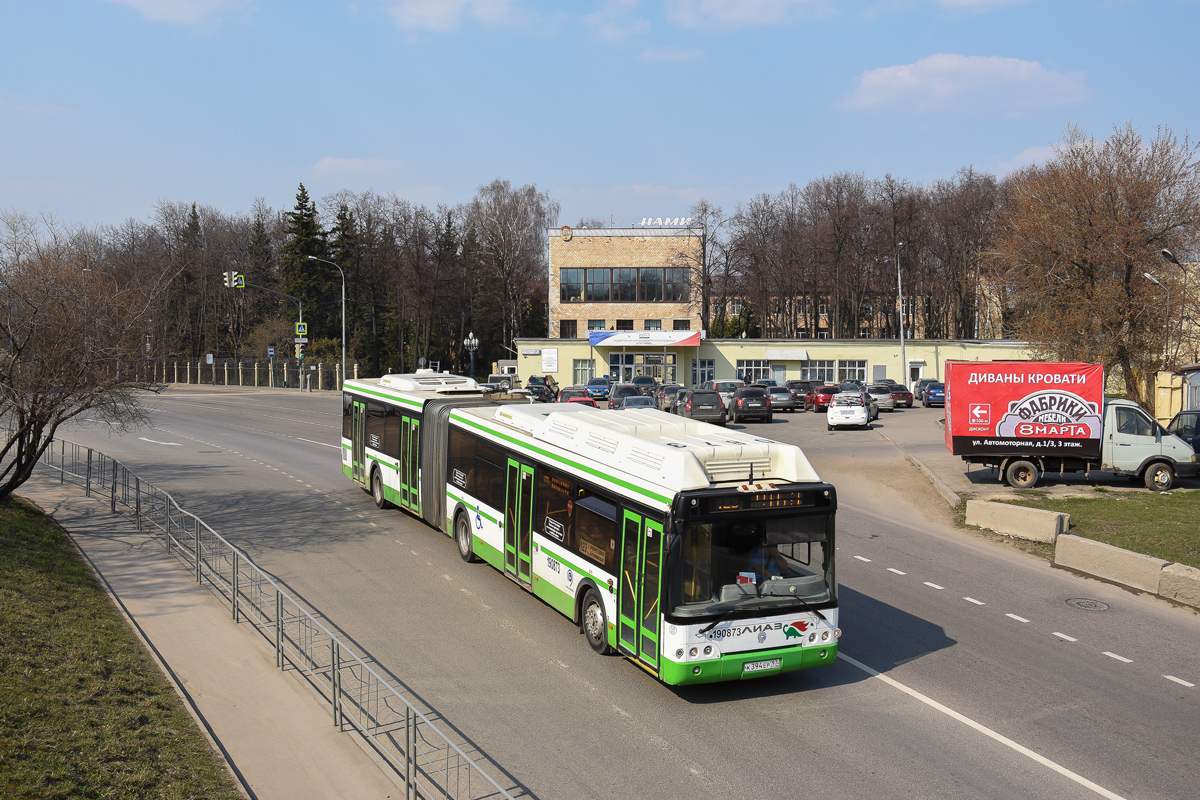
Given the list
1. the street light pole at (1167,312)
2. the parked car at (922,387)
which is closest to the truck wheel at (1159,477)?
the street light pole at (1167,312)

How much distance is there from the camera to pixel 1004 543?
57.2 ft

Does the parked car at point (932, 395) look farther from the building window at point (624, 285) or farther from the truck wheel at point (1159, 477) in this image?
the truck wheel at point (1159, 477)

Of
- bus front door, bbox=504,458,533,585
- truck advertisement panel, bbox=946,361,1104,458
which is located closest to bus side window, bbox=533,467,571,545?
bus front door, bbox=504,458,533,585

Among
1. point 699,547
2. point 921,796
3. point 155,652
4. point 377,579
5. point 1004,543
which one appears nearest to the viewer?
point 921,796

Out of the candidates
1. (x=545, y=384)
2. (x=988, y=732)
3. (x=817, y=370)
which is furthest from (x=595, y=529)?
(x=817, y=370)

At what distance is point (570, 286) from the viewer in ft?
242

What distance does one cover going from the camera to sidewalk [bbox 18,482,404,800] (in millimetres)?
7425

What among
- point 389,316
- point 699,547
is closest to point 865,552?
point 699,547

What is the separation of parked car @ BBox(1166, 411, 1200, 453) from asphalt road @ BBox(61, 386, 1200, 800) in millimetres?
9734

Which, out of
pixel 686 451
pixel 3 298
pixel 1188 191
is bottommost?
pixel 686 451

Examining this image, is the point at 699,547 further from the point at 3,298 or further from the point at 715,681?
the point at 3,298

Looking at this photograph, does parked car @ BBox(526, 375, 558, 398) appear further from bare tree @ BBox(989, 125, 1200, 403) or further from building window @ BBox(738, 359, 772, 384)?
bare tree @ BBox(989, 125, 1200, 403)

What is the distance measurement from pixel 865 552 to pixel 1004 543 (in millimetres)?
3162

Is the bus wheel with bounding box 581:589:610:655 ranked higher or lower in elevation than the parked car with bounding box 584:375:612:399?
lower
